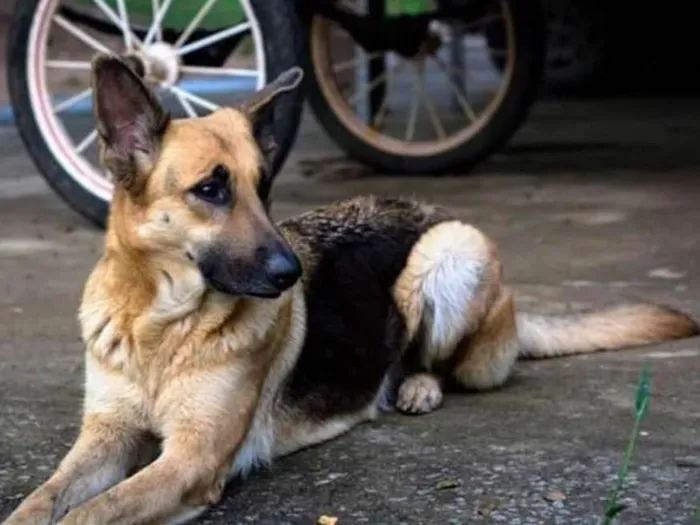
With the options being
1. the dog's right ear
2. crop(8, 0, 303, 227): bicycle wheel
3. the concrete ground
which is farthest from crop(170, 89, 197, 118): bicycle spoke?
the dog's right ear

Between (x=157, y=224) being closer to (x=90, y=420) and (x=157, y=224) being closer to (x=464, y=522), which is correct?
(x=90, y=420)

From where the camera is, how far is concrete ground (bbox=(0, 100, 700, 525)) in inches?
134

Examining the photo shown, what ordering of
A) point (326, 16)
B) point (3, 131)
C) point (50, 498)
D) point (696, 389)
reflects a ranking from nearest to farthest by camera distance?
1. point (50, 498)
2. point (696, 389)
3. point (326, 16)
4. point (3, 131)

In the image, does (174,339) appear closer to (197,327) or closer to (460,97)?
(197,327)

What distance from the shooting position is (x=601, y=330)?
186 inches

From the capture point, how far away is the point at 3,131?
10.3 metres

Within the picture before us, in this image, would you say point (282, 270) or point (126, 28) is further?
point (126, 28)

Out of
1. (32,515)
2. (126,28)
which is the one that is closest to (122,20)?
(126,28)

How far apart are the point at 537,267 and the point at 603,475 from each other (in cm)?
244

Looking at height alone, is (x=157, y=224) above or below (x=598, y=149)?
above

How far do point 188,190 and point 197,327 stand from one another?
A: 34 cm

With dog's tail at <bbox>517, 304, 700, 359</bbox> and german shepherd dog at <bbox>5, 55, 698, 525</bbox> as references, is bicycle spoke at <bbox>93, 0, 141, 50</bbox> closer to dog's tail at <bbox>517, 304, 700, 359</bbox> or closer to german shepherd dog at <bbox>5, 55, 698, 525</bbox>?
dog's tail at <bbox>517, 304, 700, 359</bbox>

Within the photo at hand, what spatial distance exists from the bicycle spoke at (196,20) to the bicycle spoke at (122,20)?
0.58 ft

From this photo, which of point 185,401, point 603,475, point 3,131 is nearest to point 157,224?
point 185,401
